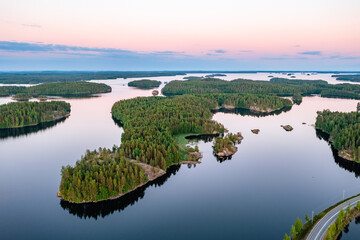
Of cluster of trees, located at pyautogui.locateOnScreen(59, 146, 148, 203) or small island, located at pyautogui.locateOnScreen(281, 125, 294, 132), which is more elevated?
small island, located at pyautogui.locateOnScreen(281, 125, 294, 132)

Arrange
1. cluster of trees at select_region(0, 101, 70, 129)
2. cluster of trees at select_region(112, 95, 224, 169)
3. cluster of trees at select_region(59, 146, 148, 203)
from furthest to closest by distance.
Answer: cluster of trees at select_region(0, 101, 70, 129) < cluster of trees at select_region(112, 95, 224, 169) < cluster of trees at select_region(59, 146, 148, 203)

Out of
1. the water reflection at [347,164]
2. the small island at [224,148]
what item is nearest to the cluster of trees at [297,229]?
the water reflection at [347,164]

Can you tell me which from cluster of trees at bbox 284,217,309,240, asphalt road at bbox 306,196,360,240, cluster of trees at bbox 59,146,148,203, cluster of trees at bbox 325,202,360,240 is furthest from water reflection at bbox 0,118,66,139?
cluster of trees at bbox 325,202,360,240

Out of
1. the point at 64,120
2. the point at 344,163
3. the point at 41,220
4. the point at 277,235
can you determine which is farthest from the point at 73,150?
the point at 344,163

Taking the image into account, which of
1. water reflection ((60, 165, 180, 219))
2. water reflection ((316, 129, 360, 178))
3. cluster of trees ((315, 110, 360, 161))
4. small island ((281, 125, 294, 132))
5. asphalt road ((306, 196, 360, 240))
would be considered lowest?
water reflection ((60, 165, 180, 219))

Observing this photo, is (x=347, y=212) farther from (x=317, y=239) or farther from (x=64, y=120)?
(x=64, y=120)

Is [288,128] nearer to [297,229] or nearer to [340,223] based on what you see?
[340,223]

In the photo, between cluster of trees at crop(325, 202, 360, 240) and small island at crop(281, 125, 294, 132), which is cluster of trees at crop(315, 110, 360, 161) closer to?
small island at crop(281, 125, 294, 132)
